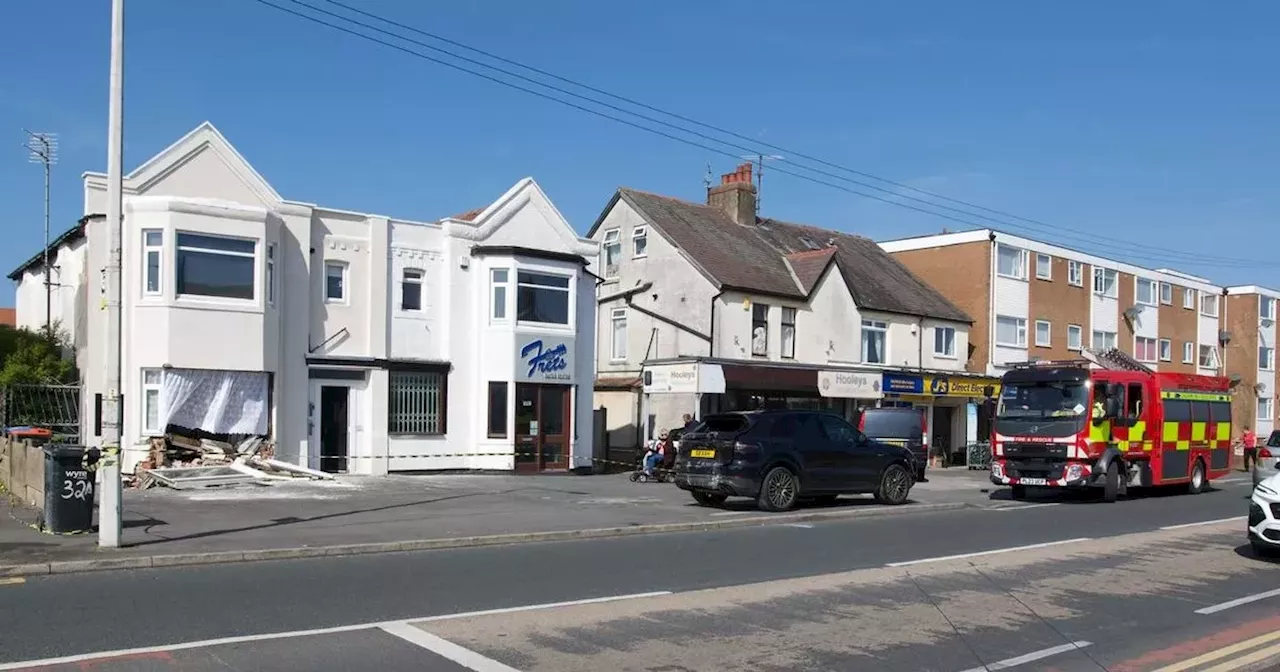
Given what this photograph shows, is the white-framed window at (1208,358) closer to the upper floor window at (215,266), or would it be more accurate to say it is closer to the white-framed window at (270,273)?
the white-framed window at (270,273)

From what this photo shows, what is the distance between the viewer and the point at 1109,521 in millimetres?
18156

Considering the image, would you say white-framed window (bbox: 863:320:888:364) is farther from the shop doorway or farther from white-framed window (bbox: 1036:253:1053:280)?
the shop doorway

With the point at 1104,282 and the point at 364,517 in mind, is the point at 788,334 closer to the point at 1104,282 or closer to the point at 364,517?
the point at 364,517

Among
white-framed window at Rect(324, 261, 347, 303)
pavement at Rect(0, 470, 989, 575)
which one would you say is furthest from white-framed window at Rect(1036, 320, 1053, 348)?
white-framed window at Rect(324, 261, 347, 303)

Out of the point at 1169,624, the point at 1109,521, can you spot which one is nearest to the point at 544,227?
the point at 1109,521

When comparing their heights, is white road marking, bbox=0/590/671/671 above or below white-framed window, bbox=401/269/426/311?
below

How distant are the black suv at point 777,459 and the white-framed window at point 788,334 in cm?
1465

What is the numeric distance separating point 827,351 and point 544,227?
11630mm

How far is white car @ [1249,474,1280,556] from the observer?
12.5 metres

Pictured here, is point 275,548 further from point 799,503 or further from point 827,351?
point 827,351

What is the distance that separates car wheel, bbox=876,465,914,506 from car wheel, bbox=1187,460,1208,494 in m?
9.13

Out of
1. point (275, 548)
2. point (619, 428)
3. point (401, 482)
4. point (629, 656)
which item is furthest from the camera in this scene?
point (619, 428)

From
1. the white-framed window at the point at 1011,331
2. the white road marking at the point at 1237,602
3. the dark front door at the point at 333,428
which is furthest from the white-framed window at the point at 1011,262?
the white road marking at the point at 1237,602

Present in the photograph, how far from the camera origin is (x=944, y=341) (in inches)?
1601
